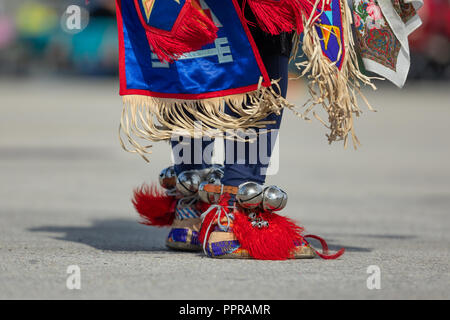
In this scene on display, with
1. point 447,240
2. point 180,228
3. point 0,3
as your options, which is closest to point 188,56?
point 180,228

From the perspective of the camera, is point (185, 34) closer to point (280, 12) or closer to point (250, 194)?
point (280, 12)

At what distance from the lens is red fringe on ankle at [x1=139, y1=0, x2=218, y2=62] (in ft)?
9.29

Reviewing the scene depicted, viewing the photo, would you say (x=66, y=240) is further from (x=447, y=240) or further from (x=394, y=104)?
(x=394, y=104)

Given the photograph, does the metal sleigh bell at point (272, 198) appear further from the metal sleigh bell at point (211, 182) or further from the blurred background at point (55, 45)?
the blurred background at point (55, 45)

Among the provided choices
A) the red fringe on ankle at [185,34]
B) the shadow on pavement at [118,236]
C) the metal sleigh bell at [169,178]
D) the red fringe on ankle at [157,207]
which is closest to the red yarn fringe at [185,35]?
the red fringe on ankle at [185,34]

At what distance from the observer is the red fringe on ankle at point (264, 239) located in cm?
295

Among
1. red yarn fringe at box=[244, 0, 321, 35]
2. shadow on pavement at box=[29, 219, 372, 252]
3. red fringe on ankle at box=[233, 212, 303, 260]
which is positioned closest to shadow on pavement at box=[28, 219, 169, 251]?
shadow on pavement at box=[29, 219, 372, 252]

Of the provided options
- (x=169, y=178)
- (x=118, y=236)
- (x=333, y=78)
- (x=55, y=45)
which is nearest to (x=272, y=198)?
(x=333, y=78)

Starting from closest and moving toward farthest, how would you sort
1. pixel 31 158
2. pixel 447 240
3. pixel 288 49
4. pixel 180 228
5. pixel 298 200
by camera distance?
1. pixel 288 49
2. pixel 180 228
3. pixel 447 240
4. pixel 298 200
5. pixel 31 158

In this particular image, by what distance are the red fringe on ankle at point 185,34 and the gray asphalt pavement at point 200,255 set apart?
0.80 metres

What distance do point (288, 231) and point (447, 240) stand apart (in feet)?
4.10

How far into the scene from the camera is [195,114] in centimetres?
293

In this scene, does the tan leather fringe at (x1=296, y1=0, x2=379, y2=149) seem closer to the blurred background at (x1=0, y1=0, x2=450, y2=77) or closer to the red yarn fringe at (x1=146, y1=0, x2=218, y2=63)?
the red yarn fringe at (x1=146, y1=0, x2=218, y2=63)

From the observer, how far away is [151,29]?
2906 mm
